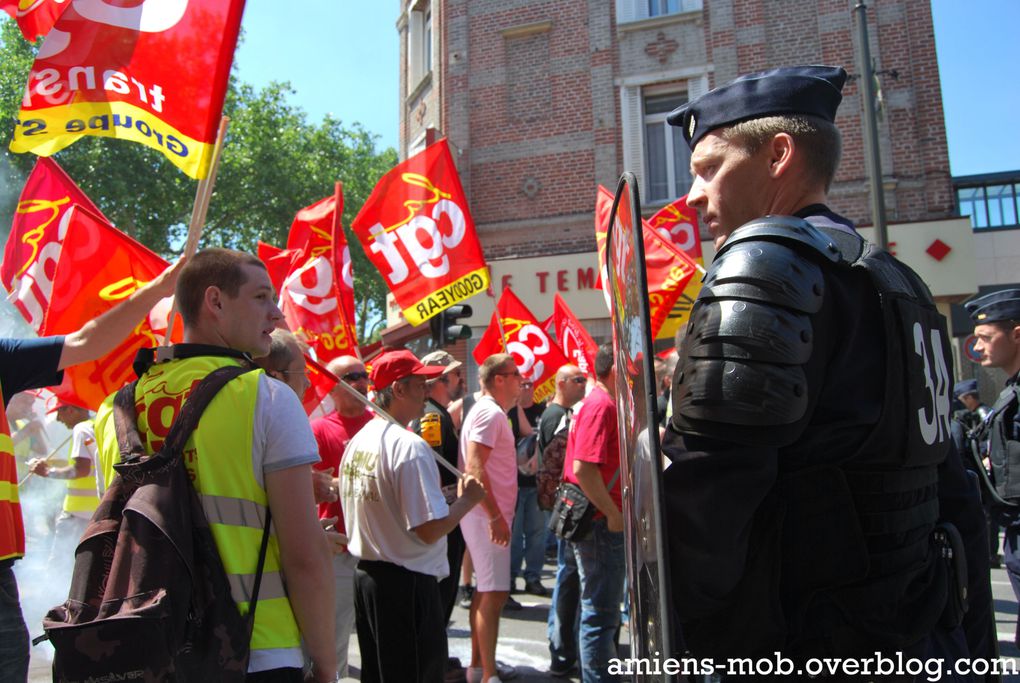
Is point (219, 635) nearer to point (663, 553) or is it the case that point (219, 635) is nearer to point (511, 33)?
point (663, 553)

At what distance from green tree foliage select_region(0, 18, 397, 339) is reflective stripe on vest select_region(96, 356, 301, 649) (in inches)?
587

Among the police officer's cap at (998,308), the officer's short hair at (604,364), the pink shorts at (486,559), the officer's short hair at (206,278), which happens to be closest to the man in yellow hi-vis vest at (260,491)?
the officer's short hair at (206,278)

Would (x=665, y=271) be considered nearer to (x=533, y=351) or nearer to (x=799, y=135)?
(x=533, y=351)

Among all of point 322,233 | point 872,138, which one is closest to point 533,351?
point 322,233

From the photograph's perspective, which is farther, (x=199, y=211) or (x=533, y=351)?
(x=533, y=351)

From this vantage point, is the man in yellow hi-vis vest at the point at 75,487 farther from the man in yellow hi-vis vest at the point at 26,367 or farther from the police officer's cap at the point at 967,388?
the police officer's cap at the point at 967,388

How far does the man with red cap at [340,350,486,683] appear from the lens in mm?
3588

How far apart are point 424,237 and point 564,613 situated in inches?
154

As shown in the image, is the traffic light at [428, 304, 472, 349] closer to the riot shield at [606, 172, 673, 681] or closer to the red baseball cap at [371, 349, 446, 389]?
the red baseball cap at [371, 349, 446, 389]

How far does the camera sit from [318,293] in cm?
806

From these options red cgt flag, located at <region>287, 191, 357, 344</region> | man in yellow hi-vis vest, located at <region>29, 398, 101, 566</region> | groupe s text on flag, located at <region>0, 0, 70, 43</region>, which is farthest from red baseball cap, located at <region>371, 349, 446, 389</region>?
red cgt flag, located at <region>287, 191, 357, 344</region>

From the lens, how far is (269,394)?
7.38 feet

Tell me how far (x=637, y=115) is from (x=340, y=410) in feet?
39.3

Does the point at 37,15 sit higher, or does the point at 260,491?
the point at 37,15
